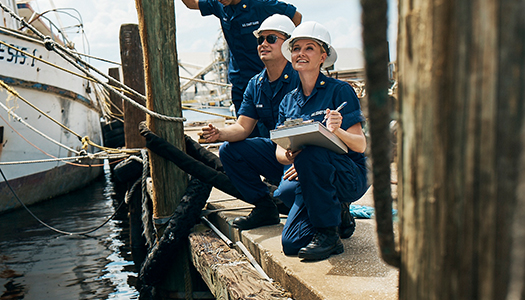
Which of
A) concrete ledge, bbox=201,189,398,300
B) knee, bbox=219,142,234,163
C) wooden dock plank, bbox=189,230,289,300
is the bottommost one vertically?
wooden dock plank, bbox=189,230,289,300

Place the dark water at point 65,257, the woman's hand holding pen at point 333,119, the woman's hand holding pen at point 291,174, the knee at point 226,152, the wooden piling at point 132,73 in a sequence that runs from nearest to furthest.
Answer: the woman's hand holding pen at point 333,119, the woman's hand holding pen at point 291,174, the knee at point 226,152, the dark water at point 65,257, the wooden piling at point 132,73

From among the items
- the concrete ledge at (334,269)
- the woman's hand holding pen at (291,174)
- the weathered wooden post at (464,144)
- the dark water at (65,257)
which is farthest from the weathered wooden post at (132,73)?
the weathered wooden post at (464,144)

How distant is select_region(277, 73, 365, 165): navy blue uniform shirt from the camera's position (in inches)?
104

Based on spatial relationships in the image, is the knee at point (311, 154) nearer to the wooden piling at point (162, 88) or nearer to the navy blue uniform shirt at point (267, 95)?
the navy blue uniform shirt at point (267, 95)

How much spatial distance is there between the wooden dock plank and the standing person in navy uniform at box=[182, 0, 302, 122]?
5.53ft

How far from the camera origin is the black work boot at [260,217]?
3.23m

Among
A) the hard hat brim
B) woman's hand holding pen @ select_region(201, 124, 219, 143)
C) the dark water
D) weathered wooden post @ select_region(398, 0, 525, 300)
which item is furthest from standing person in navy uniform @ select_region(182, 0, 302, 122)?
weathered wooden post @ select_region(398, 0, 525, 300)

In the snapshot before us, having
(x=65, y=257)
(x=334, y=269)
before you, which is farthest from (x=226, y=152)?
(x=65, y=257)

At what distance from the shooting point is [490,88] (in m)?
0.68

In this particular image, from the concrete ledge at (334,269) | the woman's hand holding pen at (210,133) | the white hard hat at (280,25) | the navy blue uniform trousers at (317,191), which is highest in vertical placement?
the white hard hat at (280,25)

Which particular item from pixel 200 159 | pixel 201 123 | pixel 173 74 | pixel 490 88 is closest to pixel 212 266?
pixel 200 159

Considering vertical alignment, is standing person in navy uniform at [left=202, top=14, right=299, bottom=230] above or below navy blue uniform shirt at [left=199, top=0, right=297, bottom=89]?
below

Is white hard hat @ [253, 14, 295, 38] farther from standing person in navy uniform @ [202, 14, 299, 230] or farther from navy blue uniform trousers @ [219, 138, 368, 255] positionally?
navy blue uniform trousers @ [219, 138, 368, 255]

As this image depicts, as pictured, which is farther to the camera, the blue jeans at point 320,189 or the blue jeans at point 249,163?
the blue jeans at point 249,163
